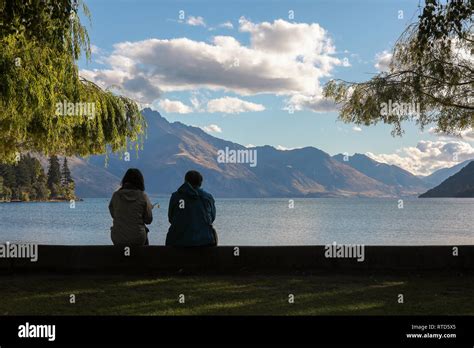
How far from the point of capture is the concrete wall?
36.2ft

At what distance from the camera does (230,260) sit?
11.2 m

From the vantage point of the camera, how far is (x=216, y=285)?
32.3 feet

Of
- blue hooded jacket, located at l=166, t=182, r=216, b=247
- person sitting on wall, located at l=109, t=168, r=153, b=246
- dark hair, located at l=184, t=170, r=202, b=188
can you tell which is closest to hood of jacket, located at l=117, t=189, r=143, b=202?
person sitting on wall, located at l=109, t=168, r=153, b=246

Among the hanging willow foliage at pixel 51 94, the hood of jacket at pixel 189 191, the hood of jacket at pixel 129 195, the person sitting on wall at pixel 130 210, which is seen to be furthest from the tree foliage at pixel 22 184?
the hood of jacket at pixel 189 191

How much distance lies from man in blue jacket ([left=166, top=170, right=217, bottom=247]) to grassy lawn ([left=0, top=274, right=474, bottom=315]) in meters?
0.80

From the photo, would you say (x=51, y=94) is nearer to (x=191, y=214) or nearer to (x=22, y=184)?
(x=191, y=214)

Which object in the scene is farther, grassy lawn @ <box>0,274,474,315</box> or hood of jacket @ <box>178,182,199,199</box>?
hood of jacket @ <box>178,182,199,199</box>

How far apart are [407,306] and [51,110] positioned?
914cm

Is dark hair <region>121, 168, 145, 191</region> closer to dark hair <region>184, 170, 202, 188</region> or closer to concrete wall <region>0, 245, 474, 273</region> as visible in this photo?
dark hair <region>184, 170, 202, 188</region>

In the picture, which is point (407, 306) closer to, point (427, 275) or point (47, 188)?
point (427, 275)

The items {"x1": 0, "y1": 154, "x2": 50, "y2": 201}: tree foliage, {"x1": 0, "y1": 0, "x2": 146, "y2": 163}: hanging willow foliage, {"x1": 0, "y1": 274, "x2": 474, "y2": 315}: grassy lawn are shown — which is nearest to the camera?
{"x1": 0, "y1": 274, "x2": 474, "y2": 315}: grassy lawn

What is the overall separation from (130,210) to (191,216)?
122 centimetres

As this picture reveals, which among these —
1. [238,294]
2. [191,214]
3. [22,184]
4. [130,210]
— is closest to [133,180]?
[130,210]

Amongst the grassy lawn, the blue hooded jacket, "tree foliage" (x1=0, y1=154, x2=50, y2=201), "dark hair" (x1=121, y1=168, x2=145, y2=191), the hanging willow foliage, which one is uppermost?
"tree foliage" (x1=0, y1=154, x2=50, y2=201)
